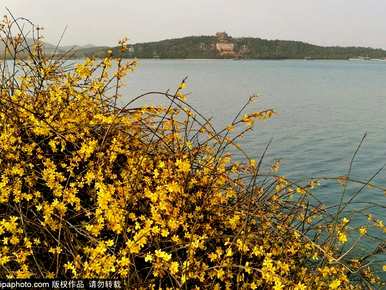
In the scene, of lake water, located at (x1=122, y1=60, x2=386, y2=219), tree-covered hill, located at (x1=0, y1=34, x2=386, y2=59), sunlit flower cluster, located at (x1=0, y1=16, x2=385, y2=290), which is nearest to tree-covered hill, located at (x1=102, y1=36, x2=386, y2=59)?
tree-covered hill, located at (x1=0, y1=34, x2=386, y2=59)

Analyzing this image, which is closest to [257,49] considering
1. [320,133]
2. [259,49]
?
[259,49]

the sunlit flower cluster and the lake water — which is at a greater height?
the sunlit flower cluster

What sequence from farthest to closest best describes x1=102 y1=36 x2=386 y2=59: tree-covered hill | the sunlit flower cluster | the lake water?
x1=102 y1=36 x2=386 y2=59: tree-covered hill
the lake water
the sunlit flower cluster

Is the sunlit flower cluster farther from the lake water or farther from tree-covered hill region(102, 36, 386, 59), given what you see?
tree-covered hill region(102, 36, 386, 59)

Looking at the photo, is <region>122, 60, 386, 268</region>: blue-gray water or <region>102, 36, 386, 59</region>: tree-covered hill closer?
<region>122, 60, 386, 268</region>: blue-gray water

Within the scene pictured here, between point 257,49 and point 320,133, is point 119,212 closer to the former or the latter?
point 320,133

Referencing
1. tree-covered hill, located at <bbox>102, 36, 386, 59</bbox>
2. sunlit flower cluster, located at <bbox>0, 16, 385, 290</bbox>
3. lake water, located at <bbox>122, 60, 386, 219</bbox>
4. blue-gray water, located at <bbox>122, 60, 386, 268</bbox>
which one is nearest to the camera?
sunlit flower cluster, located at <bbox>0, 16, 385, 290</bbox>

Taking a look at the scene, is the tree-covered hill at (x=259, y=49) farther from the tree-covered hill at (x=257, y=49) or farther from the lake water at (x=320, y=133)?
the lake water at (x=320, y=133)

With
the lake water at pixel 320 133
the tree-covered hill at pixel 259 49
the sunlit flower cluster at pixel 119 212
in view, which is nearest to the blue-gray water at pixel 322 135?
the lake water at pixel 320 133

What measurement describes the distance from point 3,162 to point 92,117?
1177 millimetres

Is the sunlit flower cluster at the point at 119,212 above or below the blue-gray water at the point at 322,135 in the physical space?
above

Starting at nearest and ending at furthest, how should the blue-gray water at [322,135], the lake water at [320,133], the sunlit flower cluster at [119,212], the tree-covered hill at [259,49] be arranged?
the sunlit flower cluster at [119,212]
the blue-gray water at [322,135]
the lake water at [320,133]
the tree-covered hill at [259,49]

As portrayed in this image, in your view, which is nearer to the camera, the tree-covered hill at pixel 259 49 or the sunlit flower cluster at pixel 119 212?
the sunlit flower cluster at pixel 119 212

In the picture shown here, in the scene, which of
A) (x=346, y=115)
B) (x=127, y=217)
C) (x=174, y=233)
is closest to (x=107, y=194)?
(x=127, y=217)
